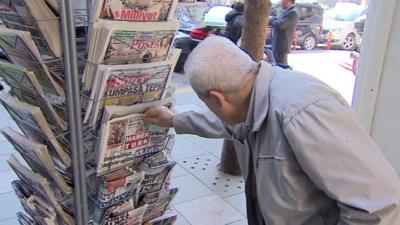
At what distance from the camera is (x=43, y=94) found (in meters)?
1.16

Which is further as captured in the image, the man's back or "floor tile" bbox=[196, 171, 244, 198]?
"floor tile" bbox=[196, 171, 244, 198]

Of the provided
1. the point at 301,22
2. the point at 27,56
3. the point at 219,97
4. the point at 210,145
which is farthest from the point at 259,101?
the point at 301,22

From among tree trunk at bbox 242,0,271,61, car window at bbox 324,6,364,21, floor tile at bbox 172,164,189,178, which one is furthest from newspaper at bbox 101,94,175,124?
car window at bbox 324,6,364,21

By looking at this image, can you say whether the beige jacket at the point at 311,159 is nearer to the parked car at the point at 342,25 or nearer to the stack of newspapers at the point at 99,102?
the stack of newspapers at the point at 99,102

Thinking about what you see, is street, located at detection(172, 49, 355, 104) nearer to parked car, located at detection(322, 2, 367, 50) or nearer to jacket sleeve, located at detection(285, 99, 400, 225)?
parked car, located at detection(322, 2, 367, 50)

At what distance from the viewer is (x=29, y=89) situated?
46.6 inches

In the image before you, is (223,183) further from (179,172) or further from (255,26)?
(255,26)

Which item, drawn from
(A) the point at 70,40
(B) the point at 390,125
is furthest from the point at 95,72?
(B) the point at 390,125

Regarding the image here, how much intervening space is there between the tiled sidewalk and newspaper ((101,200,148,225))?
87 cm

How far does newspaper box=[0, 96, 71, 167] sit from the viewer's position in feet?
3.81

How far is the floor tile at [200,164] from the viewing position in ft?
9.78

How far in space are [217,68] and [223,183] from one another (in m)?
1.92

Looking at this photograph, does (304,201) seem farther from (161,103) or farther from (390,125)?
(390,125)

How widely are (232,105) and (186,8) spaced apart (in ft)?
23.6
